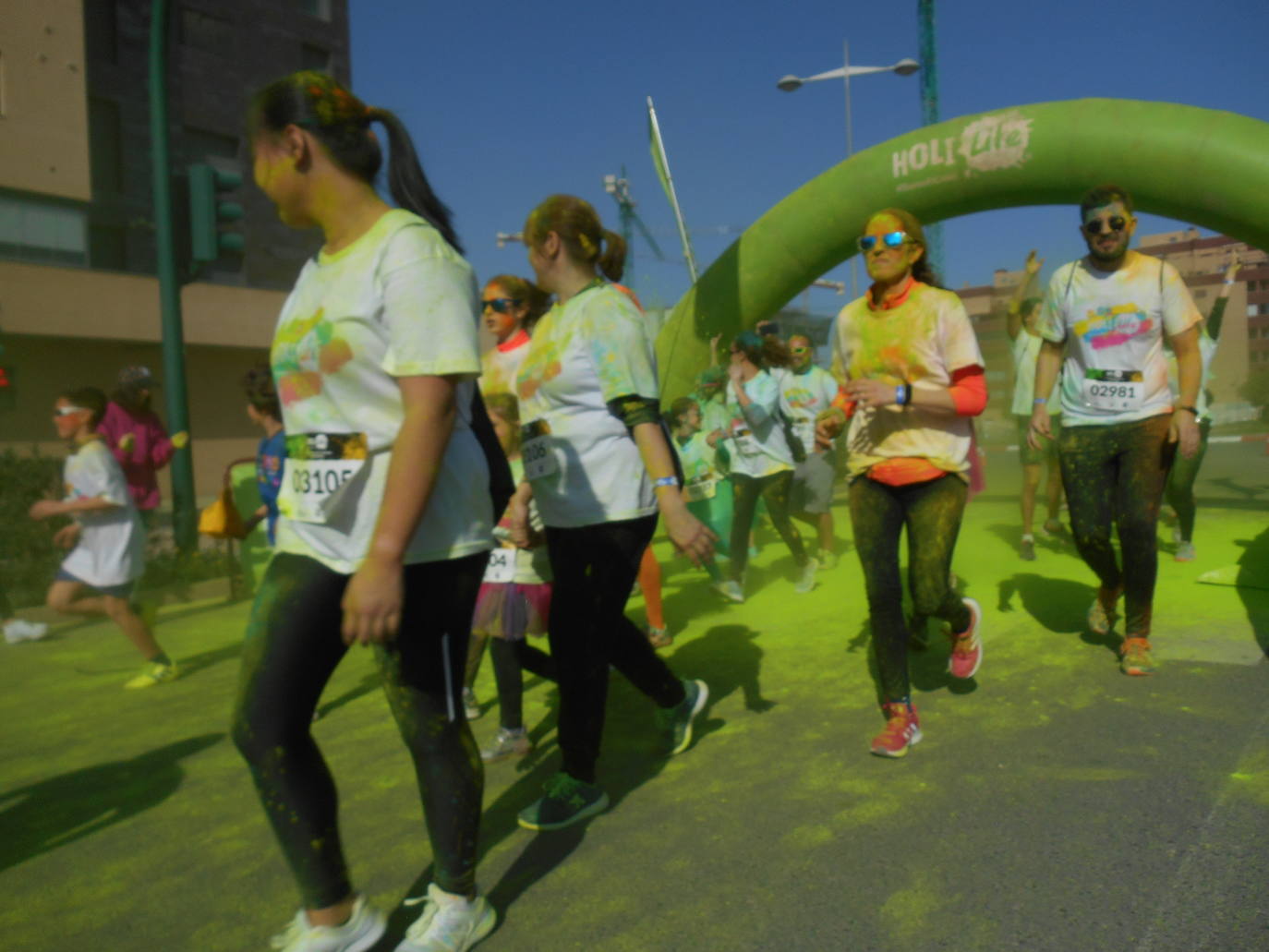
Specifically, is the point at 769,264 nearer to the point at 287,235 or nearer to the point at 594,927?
the point at 594,927

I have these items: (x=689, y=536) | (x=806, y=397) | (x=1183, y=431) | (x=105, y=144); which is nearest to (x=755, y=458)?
(x=806, y=397)

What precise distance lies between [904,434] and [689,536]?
4.33 feet

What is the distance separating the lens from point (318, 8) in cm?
3694

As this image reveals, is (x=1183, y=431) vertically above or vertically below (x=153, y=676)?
above

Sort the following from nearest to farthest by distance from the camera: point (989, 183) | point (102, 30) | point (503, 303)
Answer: point (503, 303), point (989, 183), point (102, 30)

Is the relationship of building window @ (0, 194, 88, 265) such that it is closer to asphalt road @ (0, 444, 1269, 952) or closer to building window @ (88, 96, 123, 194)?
building window @ (88, 96, 123, 194)

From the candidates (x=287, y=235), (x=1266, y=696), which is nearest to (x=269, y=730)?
(x=1266, y=696)

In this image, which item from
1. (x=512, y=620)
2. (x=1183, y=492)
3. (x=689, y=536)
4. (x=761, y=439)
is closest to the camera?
(x=689, y=536)

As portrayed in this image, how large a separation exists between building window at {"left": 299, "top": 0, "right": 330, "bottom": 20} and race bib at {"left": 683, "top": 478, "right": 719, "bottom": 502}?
34963 mm

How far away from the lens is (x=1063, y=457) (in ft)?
15.5

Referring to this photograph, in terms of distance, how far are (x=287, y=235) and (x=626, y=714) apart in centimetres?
3475

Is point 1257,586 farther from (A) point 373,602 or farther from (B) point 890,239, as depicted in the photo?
(A) point 373,602

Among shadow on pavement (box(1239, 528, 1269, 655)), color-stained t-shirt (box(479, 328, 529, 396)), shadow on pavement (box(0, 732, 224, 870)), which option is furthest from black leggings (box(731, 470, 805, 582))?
shadow on pavement (box(0, 732, 224, 870))

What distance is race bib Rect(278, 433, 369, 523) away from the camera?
218cm
